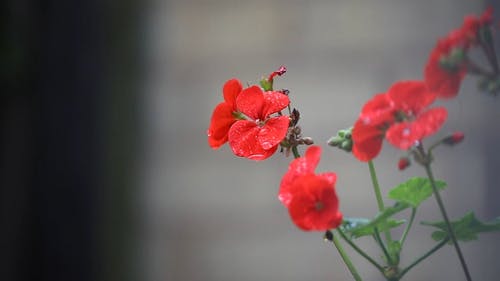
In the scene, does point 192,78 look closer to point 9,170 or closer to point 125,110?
point 125,110

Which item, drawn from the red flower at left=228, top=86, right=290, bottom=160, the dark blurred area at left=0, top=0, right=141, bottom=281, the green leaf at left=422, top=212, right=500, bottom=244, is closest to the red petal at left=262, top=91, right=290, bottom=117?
the red flower at left=228, top=86, right=290, bottom=160

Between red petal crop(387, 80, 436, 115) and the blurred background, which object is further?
the blurred background

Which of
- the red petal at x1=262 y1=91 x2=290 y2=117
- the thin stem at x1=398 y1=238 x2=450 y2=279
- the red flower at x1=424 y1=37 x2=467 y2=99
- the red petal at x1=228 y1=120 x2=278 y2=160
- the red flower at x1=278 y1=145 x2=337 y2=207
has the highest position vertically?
the red flower at x1=424 y1=37 x2=467 y2=99

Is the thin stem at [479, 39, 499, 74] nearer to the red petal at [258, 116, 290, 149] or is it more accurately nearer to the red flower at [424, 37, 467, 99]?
the red flower at [424, 37, 467, 99]

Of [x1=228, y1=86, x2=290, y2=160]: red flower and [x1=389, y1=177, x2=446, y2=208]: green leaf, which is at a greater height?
[x1=228, y1=86, x2=290, y2=160]: red flower

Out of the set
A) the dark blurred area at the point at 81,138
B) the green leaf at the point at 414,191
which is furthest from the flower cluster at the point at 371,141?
the dark blurred area at the point at 81,138

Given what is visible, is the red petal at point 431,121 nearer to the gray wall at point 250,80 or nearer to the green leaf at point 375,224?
the green leaf at point 375,224

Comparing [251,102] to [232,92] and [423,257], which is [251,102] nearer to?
[232,92]

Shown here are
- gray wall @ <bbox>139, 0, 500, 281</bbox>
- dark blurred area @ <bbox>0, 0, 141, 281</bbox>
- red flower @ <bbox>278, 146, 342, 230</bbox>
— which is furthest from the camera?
dark blurred area @ <bbox>0, 0, 141, 281</bbox>

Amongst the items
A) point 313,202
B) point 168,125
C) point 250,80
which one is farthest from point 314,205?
point 168,125
